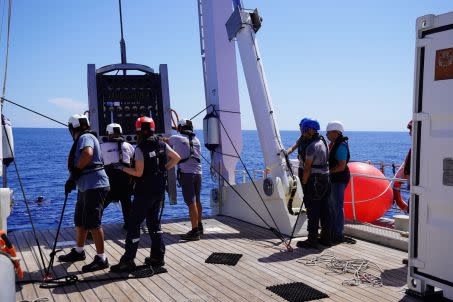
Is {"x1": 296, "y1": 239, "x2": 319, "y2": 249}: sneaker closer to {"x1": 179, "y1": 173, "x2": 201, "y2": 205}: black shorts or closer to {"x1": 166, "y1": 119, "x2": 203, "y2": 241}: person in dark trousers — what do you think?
{"x1": 166, "y1": 119, "x2": 203, "y2": 241}: person in dark trousers

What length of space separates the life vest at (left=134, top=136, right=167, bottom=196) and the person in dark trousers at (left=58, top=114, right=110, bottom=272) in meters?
0.53

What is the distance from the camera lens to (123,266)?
218 inches

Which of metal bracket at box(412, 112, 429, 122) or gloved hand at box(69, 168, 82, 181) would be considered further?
gloved hand at box(69, 168, 82, 181)

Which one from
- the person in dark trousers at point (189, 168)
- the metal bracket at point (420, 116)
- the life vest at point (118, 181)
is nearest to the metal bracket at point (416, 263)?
the metal bracket at point (420, 116)

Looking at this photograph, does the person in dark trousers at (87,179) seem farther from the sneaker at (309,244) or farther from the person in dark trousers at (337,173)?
the person in dark trousers at (337,173)

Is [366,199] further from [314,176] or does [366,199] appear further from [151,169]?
[151,169]

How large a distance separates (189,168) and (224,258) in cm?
182

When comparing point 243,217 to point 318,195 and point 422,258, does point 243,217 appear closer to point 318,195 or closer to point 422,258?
point 318,195

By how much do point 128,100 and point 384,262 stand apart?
559 centimetres

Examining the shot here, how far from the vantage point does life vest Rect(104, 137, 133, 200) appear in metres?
7.28

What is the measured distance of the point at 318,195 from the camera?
651 centimetres

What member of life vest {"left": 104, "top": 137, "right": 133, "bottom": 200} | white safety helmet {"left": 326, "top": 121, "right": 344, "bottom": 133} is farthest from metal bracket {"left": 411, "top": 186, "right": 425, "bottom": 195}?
life vest {"left": 104, "top": 137, "right": 133, "bottom": 200}

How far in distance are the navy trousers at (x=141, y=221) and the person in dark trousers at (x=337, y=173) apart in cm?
270

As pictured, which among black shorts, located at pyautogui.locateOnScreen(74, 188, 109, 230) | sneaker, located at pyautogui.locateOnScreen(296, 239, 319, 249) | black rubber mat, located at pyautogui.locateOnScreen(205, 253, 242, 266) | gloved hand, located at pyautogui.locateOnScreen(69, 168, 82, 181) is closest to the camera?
gloved hand, located at pyautogui.locateOnScreen(69, 168, 82, 181)
